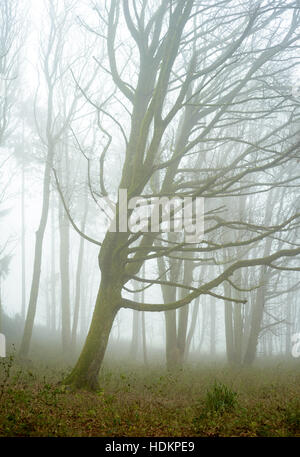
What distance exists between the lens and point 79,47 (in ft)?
44.1

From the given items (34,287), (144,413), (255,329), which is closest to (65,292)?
(34,287)

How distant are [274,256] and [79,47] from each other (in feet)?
39.4

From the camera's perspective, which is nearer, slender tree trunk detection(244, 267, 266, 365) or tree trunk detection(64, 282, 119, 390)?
tree trunk detection(64, 282, 119, 390)

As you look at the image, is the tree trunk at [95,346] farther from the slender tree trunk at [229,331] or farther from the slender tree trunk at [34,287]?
the slender tree trunk at [229,331]

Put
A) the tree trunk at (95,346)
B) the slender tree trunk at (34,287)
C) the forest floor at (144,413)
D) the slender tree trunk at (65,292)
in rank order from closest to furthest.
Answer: the forest floor at (144,413), the tree trunk at (95,346), the slender tree trunk at (34,287), the slender tree trunk at (65,292)

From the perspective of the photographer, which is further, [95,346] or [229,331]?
[229,331]

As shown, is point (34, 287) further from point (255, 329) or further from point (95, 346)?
point (255, 329)

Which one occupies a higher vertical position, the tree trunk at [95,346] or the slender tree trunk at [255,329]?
the tree trunk at [95,346]

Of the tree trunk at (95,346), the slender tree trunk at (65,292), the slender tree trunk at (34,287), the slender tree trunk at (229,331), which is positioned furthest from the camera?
the slender tree trunk at (65,292)

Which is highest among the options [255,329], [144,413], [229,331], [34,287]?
[34,287]

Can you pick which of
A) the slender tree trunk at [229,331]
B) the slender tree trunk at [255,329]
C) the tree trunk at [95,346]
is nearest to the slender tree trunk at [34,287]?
the tree trunk at [95,346]

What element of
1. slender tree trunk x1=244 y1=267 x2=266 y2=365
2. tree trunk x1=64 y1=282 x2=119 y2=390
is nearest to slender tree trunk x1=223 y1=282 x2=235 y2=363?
slender tree trunk x1=244 y1=267 x2=266 y2=365

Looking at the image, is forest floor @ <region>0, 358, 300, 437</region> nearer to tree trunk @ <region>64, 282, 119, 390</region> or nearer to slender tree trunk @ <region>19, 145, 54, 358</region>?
tree trunk @ <region>64, 282, 119, 390</region>

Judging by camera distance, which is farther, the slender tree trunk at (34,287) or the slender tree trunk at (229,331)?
the slender tree trunk at (229,331)
